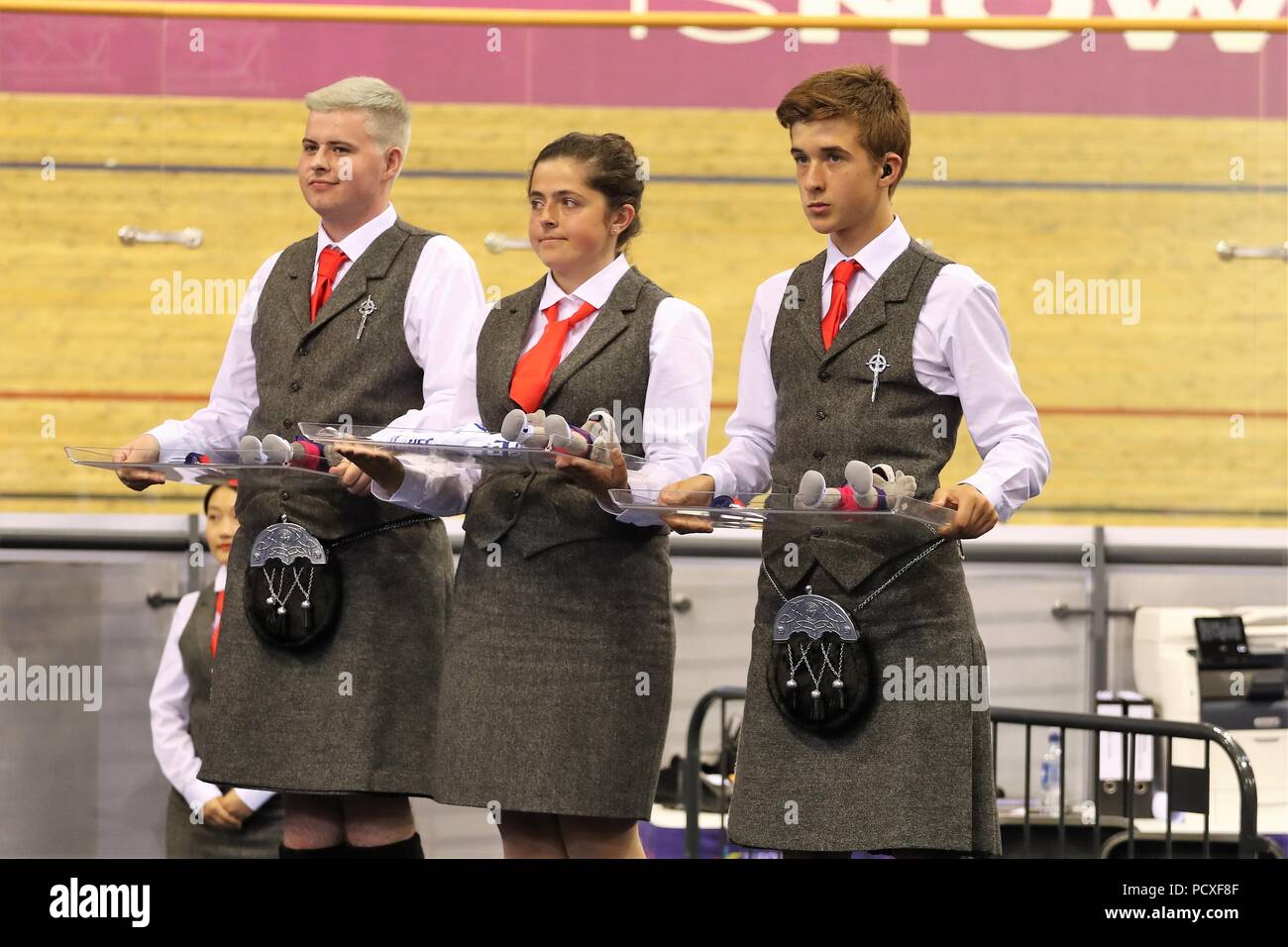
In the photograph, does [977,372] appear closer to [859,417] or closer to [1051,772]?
[859,417]

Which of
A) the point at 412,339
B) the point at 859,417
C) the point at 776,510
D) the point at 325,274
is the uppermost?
the point at 325,274

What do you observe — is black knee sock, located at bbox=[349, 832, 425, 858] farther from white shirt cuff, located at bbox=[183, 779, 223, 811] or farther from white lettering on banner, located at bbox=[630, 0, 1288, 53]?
white lettering on banner, located at bbox=[630, 0, 1288, 53]

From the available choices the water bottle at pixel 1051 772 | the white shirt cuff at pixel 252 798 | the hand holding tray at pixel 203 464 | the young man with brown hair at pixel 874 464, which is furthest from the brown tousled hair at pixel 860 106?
the water bottle at pixel 1051 772

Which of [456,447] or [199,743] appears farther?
[199,743]

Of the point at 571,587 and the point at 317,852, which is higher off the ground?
the point at 571,587

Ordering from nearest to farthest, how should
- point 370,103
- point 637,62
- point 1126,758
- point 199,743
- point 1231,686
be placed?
point 370,103, point 1126,758, point 199,743, point 1231,686, point 637,62

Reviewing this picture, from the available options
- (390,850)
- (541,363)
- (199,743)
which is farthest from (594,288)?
Answer: (199,743)

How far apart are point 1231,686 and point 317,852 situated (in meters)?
2.78

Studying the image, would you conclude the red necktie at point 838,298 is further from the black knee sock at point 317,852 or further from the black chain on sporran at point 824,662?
the black knee sock at point 317,852

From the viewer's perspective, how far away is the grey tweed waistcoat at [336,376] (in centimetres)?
278

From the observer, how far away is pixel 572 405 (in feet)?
8.62

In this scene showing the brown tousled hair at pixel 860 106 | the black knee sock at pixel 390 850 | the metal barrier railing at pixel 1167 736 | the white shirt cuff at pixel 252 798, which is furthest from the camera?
the white shirt cuff at pixel 252 798

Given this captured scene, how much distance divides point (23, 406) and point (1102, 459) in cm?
301

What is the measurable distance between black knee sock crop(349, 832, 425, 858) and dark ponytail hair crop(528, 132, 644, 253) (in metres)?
1.08
